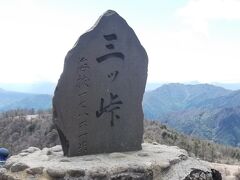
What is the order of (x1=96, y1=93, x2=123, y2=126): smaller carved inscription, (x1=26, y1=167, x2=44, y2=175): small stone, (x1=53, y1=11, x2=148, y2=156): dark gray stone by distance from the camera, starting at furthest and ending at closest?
(x1=96, y1=93, x2=123, y2=126): smaller carved inscription, (x1=53, y1=11, x2=148, y2=156): dark gray stone, (x1=26, y1=167, x2=44, y2=175): small stone

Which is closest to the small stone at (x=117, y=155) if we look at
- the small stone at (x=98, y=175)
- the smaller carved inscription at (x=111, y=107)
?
the smaller carved inscription at (x=111, y=107)

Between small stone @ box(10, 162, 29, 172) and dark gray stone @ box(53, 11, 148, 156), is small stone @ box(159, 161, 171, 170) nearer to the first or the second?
dark gray stone @ box(53, 11, 148, 156)

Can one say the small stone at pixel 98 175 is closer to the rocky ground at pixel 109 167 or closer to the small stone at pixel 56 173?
the rocky ground at pixel 109 167

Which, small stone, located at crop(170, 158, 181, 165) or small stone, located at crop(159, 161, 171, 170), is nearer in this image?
small stone, located at crop(159, 161, 171, 170)

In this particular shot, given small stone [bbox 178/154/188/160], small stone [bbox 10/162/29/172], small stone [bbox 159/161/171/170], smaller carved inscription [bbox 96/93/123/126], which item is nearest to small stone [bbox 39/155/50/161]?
small stone [bbox 10/162/29/172]

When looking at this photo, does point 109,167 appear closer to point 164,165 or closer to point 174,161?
point 164,165

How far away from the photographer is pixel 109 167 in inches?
340

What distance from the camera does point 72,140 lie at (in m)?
9.68

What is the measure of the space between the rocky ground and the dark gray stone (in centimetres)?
39

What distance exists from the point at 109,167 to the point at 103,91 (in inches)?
75.3

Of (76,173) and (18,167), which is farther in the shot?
(18,167)

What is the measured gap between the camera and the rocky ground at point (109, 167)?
847 cm

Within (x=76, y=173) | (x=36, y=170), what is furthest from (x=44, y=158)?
(x=76, y=173)

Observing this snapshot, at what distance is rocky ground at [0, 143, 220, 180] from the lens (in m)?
8.47
